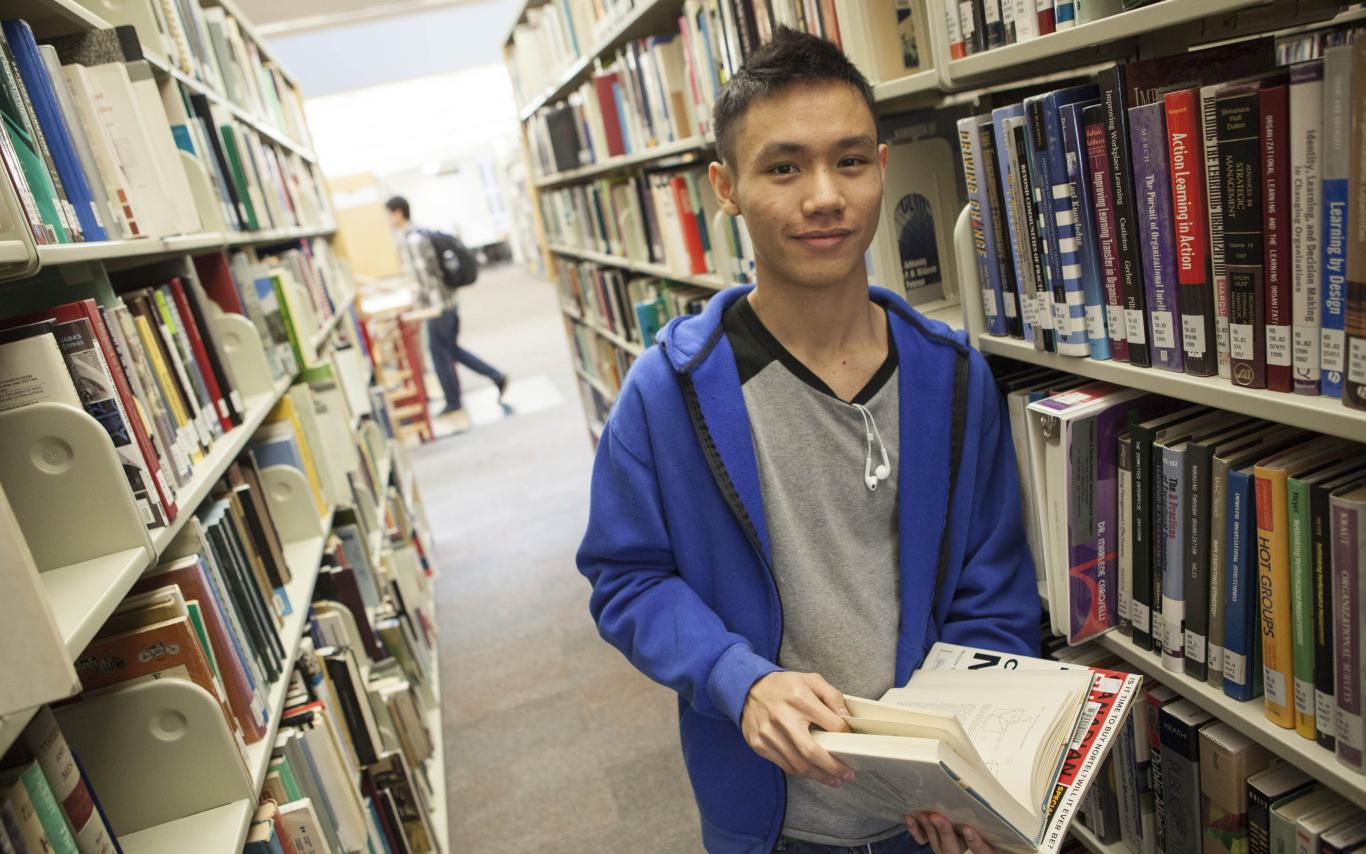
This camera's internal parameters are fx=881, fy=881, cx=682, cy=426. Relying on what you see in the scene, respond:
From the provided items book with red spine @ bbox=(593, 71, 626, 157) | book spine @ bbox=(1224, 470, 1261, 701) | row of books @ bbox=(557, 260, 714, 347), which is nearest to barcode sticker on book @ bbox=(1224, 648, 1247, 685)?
book spine @ bbox=(1224, 470, 1261, 701)

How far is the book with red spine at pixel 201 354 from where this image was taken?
1632 mm

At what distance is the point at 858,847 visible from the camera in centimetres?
123

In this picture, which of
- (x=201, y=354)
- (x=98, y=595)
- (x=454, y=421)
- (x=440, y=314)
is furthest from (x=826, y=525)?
(x=454, y=421)

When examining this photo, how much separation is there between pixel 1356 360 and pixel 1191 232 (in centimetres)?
22

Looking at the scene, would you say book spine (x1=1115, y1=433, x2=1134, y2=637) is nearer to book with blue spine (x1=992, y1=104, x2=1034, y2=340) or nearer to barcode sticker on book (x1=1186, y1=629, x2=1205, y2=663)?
barcode sticker on book (x1=1186, y1=629, x2=1205, y2=663)

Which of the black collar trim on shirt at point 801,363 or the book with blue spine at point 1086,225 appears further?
the black collar trim on shirt at point 801,363

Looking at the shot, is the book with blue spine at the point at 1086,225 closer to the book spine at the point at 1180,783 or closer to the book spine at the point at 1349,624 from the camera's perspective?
the book spine at the point at 1349,624

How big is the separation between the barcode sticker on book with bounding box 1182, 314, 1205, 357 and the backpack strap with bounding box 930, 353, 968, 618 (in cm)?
30

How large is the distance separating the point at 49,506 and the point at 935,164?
59.0 inches

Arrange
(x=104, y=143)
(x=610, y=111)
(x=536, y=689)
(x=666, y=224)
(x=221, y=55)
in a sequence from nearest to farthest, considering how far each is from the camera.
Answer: (x=104, y=143) → (x=221, y=55) → (x=666, y=224) → (x=536, y=689) → (x=610, y=111)

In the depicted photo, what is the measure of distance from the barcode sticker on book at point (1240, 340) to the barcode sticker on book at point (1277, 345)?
0.02m

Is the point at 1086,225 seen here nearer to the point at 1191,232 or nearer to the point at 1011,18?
the point at 1191,232

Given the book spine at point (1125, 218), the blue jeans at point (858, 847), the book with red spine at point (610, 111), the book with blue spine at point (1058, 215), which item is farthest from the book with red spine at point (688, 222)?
the blue jeans at point (858, 847)

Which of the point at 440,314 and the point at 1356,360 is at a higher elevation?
the point at 1356,360
